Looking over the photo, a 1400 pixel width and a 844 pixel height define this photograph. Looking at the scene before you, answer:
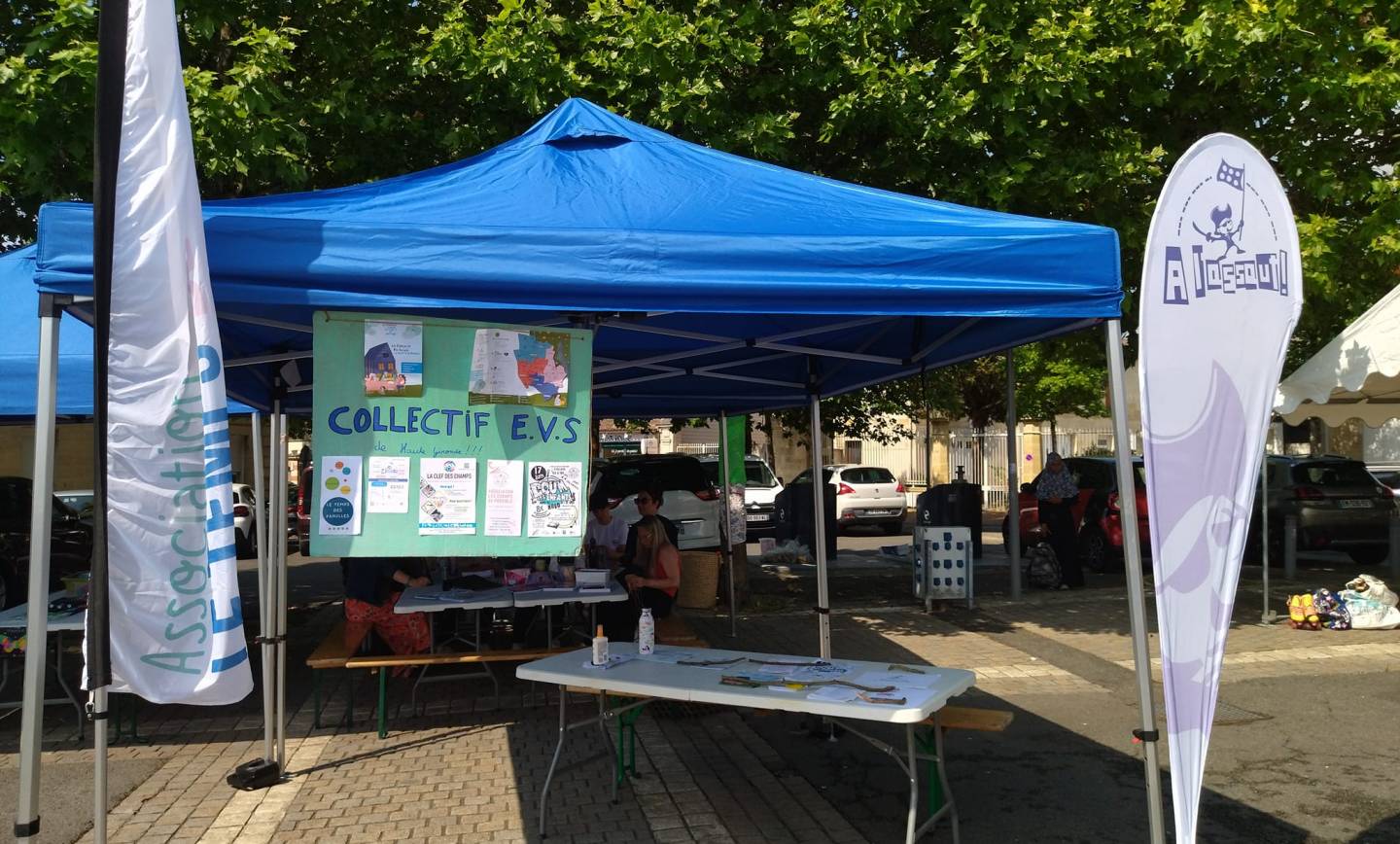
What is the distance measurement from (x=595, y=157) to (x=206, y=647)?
8.80 feet

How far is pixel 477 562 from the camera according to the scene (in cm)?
953

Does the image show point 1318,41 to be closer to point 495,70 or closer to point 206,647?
point 495,70

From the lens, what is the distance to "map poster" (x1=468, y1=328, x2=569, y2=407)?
13.5 feet

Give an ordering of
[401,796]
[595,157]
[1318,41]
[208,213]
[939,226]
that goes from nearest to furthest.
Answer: [208,213] < [939,226] < [595,157] < [401,796] < [1318,41]

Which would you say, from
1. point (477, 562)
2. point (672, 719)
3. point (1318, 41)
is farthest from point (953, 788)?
point (1318, 41)

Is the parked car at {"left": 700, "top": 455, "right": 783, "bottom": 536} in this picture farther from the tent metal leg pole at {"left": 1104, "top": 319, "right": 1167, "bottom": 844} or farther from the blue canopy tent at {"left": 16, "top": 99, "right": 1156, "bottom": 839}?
the tent metal leg pole at {"left": 1104, "top": 319, "right": 1167, "bottom": 844}

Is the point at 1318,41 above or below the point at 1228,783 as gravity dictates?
above

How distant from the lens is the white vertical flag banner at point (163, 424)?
323 centimetres

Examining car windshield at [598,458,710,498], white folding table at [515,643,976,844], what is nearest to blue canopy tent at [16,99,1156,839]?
white folding table at [515,643,976,844]

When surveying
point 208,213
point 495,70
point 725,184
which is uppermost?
point 495,70

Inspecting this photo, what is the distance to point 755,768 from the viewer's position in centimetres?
595

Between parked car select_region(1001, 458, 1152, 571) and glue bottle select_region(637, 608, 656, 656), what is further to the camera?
parked car select_region(1001, 458, 1152, 571)

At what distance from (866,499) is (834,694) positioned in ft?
60.6

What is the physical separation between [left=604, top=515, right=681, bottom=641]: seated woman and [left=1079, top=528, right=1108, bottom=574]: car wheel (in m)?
8.79
